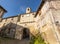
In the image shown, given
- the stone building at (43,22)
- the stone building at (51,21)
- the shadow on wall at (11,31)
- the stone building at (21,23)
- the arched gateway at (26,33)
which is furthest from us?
the arched gateway at (26,33)

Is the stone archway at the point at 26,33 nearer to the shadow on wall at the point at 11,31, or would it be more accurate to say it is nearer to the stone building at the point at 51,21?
the shadow on wall at the point at 11,31

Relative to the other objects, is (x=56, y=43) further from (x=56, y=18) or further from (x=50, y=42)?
(x=56, y=18)

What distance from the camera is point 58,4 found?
15.0m

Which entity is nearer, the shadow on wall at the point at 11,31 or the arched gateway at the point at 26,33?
the shadow on wall at the point at 11,31

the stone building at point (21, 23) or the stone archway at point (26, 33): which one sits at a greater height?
the stone building at point (21, 23)

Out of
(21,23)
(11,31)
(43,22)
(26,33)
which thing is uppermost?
(21,23)

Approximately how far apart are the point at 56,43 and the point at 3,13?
20.1 m

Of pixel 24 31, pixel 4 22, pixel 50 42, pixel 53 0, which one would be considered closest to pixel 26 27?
pixel 24 31

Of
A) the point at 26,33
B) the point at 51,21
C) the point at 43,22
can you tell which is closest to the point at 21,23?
the point at 26,33

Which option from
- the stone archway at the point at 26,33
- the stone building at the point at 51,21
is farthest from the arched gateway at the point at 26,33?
the stone building at the point at 51,21

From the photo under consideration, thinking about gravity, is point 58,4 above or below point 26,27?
above

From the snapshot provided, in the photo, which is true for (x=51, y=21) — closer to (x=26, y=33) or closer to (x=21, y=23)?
(x=26, y=33)

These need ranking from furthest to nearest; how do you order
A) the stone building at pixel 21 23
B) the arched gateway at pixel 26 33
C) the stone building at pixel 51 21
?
the arched gateway at pixel 26 33 < the stone building at pixel 21 23 < the stone building at pixel 51 21

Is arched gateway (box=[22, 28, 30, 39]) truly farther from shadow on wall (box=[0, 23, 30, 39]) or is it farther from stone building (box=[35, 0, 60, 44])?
stone building (box=[35, 0, 60, 44])
